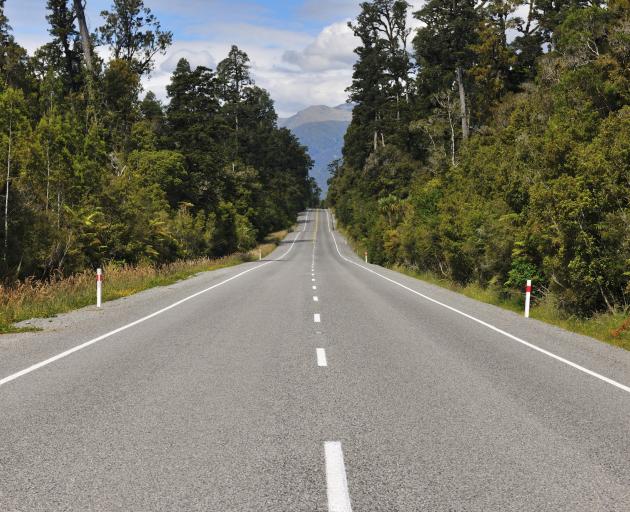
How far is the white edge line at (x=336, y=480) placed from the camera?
3.85 meters

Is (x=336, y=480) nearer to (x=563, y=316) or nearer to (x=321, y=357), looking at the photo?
(x=321, y=357)

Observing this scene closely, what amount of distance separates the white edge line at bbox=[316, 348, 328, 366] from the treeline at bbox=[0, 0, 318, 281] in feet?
42.4

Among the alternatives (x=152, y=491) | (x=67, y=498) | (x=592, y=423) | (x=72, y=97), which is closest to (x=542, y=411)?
(x=592, y=423)

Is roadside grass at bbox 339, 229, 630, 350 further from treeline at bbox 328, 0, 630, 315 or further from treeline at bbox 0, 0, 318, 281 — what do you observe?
treeline at bbox 0, 0, 318, 281

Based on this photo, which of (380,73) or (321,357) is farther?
(380,73)

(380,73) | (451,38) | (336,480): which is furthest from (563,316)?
(380,73)

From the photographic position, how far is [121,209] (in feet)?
100

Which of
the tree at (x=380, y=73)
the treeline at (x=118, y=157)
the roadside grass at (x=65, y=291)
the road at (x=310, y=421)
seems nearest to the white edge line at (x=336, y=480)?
the road at (x=310, y=421)

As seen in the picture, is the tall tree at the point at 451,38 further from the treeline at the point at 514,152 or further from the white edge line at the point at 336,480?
the white edge line at the point at 336,480

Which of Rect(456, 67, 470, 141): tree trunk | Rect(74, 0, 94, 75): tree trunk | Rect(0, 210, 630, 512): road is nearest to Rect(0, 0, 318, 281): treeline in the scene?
Rect(74, 0, 94, 75): tree trunk

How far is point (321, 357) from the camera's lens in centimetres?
904

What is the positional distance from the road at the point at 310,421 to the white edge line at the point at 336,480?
14mm

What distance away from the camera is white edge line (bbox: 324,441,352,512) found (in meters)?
3.85

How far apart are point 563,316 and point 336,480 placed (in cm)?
1278
